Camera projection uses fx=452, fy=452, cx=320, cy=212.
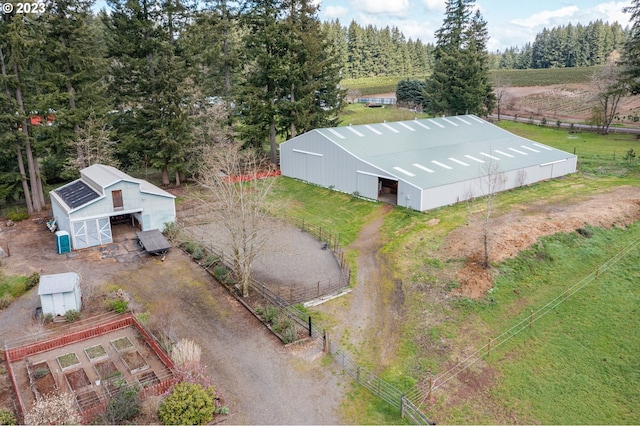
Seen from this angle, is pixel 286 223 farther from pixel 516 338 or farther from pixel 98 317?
pixel 516 338

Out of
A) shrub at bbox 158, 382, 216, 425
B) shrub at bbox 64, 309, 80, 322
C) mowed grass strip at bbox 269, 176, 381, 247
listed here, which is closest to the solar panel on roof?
shrub at bbox 64, 309, 80, 322

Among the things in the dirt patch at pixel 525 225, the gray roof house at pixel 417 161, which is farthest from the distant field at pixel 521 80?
the dirt patch at pixel 525 225

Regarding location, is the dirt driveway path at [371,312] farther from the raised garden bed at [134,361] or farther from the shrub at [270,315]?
the raised garden bed at [134,361]

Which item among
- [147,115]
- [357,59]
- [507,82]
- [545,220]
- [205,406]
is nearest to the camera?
[205,406]

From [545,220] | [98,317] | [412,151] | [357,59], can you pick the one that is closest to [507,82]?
[357,59]

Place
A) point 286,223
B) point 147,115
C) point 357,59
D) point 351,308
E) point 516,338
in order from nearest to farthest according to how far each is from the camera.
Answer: point 516,338
point 351,308
point 286,223
point 147,115
point 357,59

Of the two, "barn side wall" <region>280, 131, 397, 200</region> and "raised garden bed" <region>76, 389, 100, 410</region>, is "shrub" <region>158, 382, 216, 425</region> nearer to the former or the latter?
"raised garden bed" <region>76, 389, 100, 410</region>

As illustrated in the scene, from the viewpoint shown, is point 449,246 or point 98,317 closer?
point 98,317
